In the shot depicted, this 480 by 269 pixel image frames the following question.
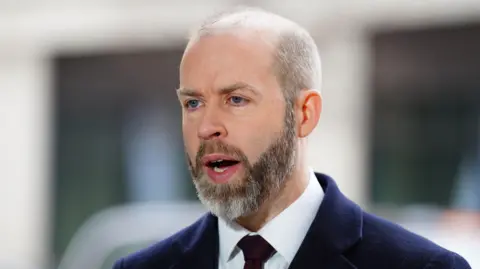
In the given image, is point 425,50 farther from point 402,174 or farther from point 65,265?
point 65,265

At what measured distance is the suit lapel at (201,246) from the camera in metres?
2.44

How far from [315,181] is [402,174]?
18.6 feet

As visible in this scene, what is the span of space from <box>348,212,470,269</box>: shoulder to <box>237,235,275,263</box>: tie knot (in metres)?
0.19

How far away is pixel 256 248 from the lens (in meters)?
2.34

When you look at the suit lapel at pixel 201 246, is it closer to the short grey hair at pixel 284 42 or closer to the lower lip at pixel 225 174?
the lower lip at pixel 225 174

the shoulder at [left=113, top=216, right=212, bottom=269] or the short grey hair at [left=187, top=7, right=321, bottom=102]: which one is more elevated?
the short grey hair at [left=187, top=7, right=321, bottom=102]

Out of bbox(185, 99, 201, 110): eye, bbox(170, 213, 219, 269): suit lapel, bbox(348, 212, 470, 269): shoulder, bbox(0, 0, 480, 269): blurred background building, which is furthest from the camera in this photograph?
bbox(0, 0, 480, 269): blurred background building

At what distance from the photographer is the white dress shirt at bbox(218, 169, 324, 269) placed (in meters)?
2.35

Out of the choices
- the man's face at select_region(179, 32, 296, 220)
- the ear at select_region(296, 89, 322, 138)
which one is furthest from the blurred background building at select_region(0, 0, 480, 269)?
the man's face at select_region(179, 32, 296, 220)

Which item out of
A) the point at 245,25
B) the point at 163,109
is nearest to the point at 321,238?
the point at 245,25

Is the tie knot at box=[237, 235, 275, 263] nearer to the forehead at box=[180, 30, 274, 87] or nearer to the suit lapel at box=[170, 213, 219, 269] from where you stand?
the suit lapel at box=[170, 213, 219, 269]

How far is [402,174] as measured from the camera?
26.3ft

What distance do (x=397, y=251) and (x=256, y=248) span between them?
33 cm

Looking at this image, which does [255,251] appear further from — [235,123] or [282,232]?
[235,123]
